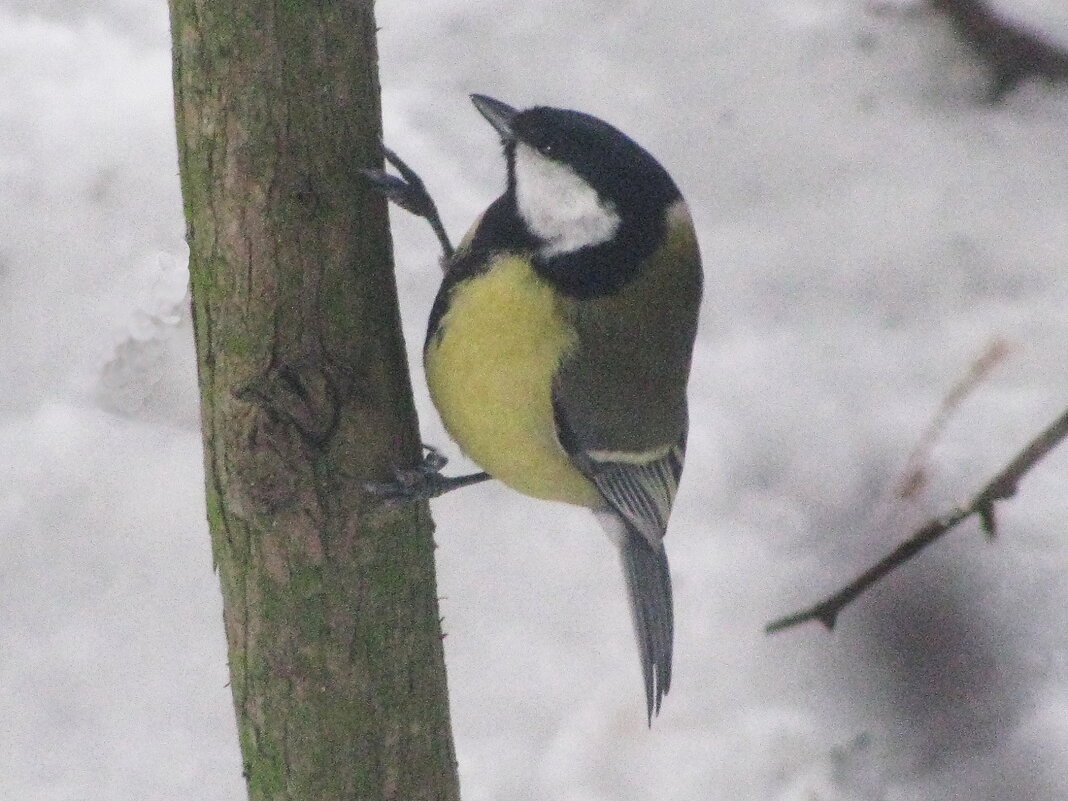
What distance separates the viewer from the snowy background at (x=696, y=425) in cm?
223

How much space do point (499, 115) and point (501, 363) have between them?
0.26 metres

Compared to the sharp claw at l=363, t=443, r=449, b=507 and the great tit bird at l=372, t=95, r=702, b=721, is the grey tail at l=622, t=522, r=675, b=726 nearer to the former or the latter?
the great tit bird at l=372, t=95, r=702, b=721

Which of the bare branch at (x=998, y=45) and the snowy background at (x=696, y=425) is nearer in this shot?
the snowy background at (x=696, y=425)

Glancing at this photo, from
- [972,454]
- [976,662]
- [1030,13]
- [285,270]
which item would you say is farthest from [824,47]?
[285,270]

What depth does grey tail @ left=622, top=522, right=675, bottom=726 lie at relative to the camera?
66.4 inches

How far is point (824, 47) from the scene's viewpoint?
9.81 ft

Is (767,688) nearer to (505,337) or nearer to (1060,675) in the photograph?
(1060,675)

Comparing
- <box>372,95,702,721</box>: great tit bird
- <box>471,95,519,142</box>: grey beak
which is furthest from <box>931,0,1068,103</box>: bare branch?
<box>471,95,519,142</box>: grey beak

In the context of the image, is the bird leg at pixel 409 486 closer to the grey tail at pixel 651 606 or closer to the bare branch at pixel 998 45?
the grey tail at pixel 651 606

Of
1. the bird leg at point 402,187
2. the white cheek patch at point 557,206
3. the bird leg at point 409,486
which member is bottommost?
the bird leg at point 409,486

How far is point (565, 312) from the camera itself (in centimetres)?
146

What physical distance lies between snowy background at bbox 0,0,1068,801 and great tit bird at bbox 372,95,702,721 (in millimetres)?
752

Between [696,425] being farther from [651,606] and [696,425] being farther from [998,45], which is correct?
[998,45]

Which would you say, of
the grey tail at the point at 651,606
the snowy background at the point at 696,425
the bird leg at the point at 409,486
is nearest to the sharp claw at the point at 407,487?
the bird leg at the point at 409,486
